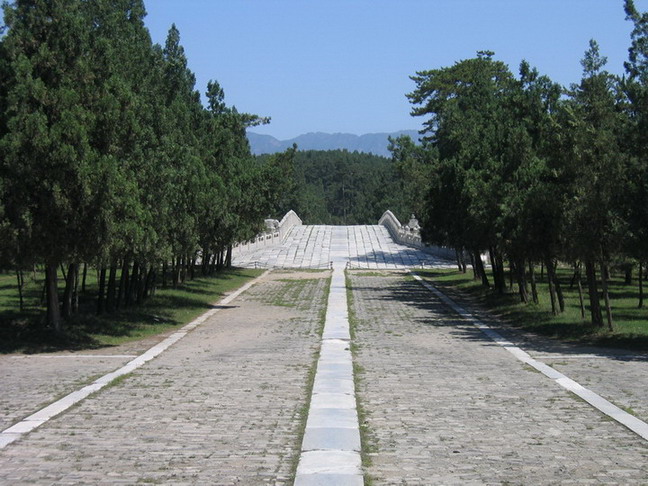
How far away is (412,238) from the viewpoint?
6719 cm

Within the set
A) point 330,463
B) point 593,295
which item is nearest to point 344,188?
point 593,295

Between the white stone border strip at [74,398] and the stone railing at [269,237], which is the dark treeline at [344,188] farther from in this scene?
the white stone border strip at [74,398]

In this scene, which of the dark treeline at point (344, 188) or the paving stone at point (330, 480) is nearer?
the paving stone at point (330, 480)

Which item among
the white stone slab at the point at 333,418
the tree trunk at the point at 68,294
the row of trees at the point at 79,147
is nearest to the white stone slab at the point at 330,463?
the white stone slab at the point at 333,418

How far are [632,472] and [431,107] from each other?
222ft

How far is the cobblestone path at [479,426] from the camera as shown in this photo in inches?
305

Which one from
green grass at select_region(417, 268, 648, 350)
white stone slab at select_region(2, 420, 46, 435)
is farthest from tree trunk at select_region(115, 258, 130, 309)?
white stone slab at select_region(2, 420, 46, 435)

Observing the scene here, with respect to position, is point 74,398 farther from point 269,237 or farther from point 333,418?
point 269,237

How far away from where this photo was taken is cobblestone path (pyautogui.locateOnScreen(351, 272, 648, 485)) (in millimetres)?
7742

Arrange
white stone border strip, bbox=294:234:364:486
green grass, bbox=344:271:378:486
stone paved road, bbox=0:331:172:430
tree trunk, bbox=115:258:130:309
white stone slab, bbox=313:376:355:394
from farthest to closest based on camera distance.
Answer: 1. tree trunk, bbox=115:258:130:309
2. white stone slab, bbox=313:376:355:394
3. stone paved road, bbox=0:331:172:430
4. green grass, bbox=344:271:378:486
5. white stone border strip, bbox=294:234:364:486

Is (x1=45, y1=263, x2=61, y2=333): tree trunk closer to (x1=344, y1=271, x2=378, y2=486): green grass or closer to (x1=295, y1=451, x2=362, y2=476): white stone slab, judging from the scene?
(x1=344, y1=271, x2=378, y2=486): green grass

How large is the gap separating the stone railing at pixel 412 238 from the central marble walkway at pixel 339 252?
55cm

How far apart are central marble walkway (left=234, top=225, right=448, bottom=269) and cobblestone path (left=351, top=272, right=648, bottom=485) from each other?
37.6m

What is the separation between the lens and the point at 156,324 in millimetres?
24281
